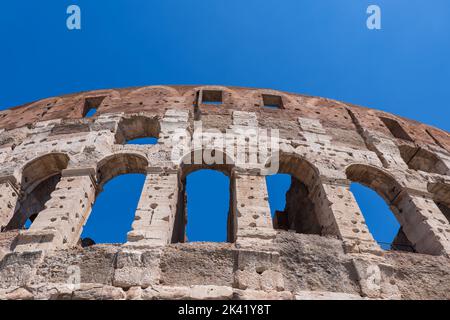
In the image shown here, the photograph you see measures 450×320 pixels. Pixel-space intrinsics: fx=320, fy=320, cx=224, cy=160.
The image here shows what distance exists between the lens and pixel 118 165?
8.18 meters

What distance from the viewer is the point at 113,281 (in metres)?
4.99

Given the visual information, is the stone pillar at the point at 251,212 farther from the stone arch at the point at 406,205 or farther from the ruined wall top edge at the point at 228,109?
the stone arch at the point at 406,205

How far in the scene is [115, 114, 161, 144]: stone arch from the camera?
30.7 ft

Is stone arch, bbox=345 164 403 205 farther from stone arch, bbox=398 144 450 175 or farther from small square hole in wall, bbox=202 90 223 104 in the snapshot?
small square hole in wall, bbox=202 90 223 104

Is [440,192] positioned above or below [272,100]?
below

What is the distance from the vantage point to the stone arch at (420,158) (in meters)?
10.0

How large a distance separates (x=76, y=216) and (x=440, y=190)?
921 centimetres

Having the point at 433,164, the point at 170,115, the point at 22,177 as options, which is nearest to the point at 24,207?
the point at 22,177

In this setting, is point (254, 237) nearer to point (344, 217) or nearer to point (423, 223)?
point (344, 217)

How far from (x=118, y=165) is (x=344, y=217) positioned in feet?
18.1

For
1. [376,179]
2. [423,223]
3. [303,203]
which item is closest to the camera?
[423,223]

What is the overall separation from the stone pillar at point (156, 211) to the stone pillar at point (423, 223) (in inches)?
211

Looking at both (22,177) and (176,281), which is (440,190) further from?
(22,177)

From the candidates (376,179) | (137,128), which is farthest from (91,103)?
(376,179)
